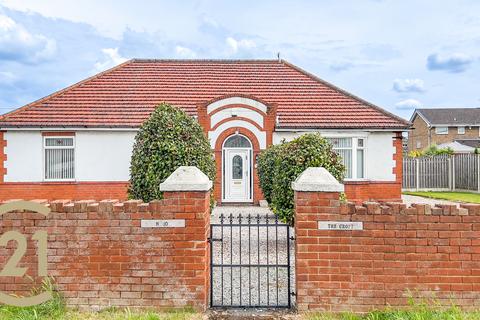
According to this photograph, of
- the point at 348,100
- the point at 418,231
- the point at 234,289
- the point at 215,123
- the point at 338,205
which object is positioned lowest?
the point at 234,289

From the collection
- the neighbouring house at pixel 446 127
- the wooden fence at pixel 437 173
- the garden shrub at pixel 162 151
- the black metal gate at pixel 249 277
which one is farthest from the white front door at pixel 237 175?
the neighbouring house at pixel 446 127

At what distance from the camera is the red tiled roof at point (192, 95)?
1592 cm

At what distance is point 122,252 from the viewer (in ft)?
15.8

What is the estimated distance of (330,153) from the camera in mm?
8219

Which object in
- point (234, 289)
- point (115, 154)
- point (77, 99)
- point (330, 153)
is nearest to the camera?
point (234, 289)

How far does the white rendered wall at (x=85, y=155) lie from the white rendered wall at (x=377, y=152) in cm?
621

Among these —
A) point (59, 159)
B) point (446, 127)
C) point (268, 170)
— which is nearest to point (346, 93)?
point (268, 170)

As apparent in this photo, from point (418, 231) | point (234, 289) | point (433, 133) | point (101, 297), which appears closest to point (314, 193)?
point (418, 231)

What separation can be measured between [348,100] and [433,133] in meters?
34.5

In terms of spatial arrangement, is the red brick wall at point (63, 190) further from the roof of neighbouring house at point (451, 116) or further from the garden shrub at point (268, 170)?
the roof of neighbouring house at point (451, 116)

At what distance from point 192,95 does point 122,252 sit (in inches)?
531

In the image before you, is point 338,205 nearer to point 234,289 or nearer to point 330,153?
point 234,289

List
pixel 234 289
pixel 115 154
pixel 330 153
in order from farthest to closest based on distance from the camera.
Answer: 1. pixel 115 154
2. pixel 330 153
3. pixel 234 289

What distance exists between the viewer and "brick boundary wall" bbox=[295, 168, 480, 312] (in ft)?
15.2
